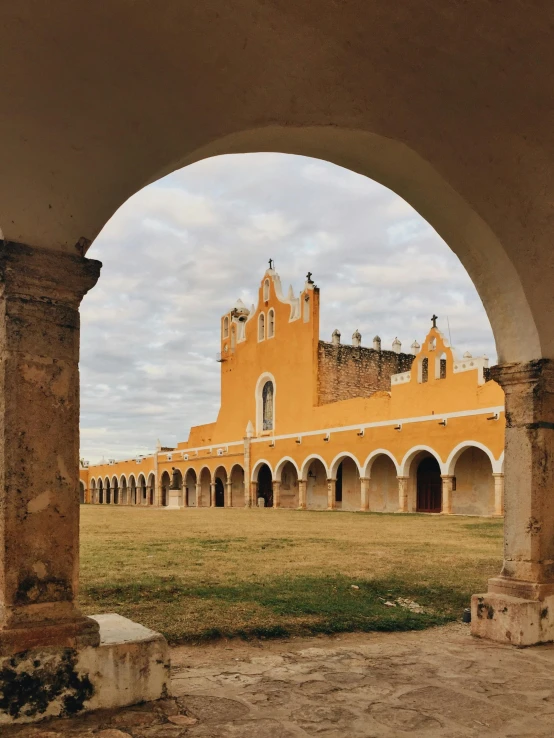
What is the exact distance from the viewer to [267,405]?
3344cm

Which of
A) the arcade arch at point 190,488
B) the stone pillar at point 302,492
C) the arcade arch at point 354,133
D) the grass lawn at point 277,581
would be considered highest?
the arcade arch at point 354,133

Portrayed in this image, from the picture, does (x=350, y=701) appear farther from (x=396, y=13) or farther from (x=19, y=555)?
(x=396, y=13)

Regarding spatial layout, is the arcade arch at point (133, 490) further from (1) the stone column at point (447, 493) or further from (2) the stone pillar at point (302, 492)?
(1) the stone column at point (447, 493)

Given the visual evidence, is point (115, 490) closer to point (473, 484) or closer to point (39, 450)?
point (473, 484)

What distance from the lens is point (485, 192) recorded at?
413 cm

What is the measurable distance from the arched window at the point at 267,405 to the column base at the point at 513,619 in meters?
28.9

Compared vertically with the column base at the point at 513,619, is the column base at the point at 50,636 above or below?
above

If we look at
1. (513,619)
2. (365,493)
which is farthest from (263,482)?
(513,619)

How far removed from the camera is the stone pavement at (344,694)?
2.57m

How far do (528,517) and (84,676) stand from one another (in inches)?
110

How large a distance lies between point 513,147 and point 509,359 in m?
1.35

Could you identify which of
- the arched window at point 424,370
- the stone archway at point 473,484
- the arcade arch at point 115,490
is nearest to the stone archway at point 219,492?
the arcade arch at point 115,490

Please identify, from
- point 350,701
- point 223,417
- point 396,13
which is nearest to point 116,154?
point 396,13

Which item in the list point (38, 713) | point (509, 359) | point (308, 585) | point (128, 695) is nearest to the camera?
point (38, 713)
